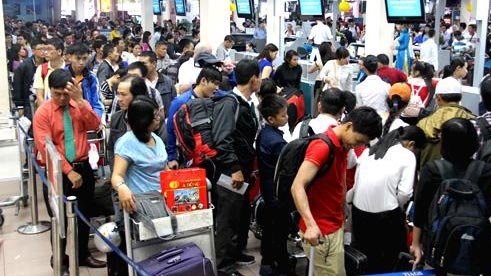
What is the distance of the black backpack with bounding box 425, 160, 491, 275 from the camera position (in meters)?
2.41

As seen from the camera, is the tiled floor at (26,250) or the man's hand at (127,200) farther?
the tiled floor at (26,250)

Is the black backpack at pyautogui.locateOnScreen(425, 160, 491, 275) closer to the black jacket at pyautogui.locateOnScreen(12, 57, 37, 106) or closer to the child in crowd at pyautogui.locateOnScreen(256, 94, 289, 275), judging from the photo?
the child in crowd at pyautogui.locateOnScreen(256, 94, 289, 275)

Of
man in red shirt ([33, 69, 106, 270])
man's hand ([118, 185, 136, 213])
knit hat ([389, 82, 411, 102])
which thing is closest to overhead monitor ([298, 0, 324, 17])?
knit hat ([389, 82, 411, 102])

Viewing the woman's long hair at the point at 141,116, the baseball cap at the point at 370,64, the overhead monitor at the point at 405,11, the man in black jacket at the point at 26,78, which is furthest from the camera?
the overhead monitor at the point at 405,11

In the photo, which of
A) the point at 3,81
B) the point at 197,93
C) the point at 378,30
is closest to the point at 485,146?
the point at 197,93

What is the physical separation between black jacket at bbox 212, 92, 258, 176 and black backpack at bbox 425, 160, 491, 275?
1768 mm

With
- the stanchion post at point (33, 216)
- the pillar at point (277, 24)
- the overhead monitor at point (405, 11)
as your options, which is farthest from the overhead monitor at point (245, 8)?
the stanchion post at point (33, 216)

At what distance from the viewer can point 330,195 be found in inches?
117

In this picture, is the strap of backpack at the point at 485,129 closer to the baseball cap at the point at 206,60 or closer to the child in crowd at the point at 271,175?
the child in crowd at the point at 271,175

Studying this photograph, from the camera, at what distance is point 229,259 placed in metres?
4.24

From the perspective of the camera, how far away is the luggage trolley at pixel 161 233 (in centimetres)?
302

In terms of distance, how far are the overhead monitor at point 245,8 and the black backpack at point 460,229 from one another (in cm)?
1168

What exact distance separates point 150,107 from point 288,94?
301 centimetres

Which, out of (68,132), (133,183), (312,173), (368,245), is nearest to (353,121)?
(312,173)
